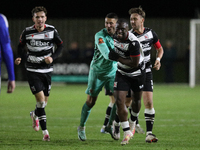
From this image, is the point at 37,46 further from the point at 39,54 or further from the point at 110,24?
the point at 110,24

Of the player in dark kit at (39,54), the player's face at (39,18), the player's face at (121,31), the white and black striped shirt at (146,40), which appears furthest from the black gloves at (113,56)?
the player's face at (39,18)

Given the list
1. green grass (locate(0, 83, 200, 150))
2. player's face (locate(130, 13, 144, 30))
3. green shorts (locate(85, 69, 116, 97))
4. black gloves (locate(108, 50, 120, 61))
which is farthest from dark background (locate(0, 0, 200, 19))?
black gloves (locate(108, 50, 120, 61))

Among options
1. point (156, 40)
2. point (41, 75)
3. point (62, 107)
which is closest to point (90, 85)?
point (41, 75)

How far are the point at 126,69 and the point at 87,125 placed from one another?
2719 millimetres

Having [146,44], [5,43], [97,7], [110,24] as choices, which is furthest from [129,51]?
[97,7]

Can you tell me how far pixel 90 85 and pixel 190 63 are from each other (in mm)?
12918

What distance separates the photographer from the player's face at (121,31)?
6902 millimetres

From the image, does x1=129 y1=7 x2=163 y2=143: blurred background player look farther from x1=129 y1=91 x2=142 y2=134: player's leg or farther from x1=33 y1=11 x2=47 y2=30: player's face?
x1=33 y1=11 x2=47 y2=30: player's face

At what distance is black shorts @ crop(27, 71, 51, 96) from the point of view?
7.67 meters

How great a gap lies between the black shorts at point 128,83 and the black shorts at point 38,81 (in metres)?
1.31

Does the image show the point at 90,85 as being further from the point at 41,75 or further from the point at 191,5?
the point at 191,5

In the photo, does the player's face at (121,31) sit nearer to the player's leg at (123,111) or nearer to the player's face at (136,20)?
the player's face at (136,20)

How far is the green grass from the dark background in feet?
42.2

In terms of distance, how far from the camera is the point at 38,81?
774 centimetres
